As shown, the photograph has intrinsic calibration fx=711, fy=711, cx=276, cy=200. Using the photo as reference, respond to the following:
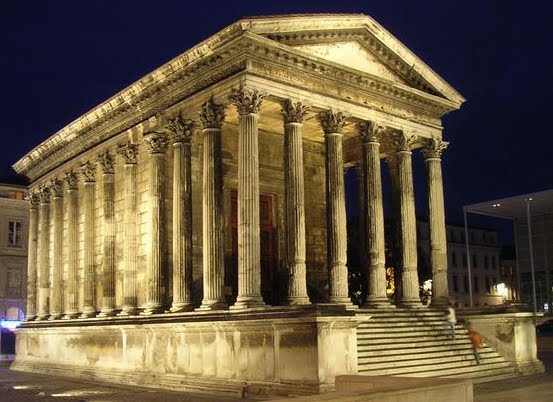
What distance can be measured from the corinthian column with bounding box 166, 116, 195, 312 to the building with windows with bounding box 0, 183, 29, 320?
36544 millimetres

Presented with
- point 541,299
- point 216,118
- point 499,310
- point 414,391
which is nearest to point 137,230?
point 216,118

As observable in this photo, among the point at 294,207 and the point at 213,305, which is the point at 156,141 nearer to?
the point at 294,207

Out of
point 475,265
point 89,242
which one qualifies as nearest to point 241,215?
point 89,242

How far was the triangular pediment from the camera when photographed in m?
23.5

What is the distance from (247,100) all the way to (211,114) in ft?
5.62

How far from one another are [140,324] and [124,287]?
109 inches

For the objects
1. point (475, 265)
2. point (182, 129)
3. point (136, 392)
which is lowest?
point (136, 392)

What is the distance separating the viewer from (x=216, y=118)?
22.3 metres

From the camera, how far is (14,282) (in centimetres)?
5644

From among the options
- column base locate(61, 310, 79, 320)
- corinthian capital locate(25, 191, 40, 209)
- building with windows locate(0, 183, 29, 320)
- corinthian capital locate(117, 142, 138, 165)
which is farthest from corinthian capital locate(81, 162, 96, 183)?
building with windows locate(0, 183, 29, 320)

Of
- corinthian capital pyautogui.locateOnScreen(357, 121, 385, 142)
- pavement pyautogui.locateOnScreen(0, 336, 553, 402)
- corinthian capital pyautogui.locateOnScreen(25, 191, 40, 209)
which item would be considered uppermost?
corinthian capital pyautogui.locateOnScreen(357, 121, 385, 142)

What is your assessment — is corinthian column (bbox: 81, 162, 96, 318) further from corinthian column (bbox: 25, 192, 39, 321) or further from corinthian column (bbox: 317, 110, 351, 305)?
corinthian column (bbox: 317, 110, 351, 305)

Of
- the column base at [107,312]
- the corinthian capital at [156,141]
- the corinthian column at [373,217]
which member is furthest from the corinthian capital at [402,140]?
the column base at [107,312]

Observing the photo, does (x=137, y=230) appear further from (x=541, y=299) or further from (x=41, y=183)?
(x=541, y=299)
